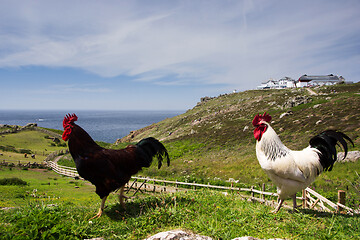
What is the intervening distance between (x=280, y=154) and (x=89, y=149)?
605cm

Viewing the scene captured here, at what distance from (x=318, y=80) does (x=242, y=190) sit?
11429 centimetres

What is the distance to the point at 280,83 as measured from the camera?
12712cm

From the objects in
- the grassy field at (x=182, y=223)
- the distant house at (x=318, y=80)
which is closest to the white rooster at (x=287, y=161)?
the grassy field at (x=182, y=223)

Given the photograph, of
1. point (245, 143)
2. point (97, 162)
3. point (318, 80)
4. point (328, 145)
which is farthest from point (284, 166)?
point (318, 80)

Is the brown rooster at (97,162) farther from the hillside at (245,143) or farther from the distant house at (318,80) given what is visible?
the distant house at (318,80)

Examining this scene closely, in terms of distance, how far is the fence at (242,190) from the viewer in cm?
877

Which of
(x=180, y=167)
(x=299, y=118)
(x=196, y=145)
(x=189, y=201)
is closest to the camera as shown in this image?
(x=189, y=201)

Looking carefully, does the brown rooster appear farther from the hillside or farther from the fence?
the hillside

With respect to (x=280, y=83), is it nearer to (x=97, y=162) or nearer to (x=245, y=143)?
(x=245, y=143)

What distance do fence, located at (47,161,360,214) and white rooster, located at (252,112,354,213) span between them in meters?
2.02

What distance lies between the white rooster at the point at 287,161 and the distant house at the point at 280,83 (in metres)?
124

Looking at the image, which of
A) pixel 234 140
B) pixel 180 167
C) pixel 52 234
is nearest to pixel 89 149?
pixel 52 234

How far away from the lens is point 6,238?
4.56m

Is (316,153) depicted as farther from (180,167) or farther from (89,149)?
(180,167)
